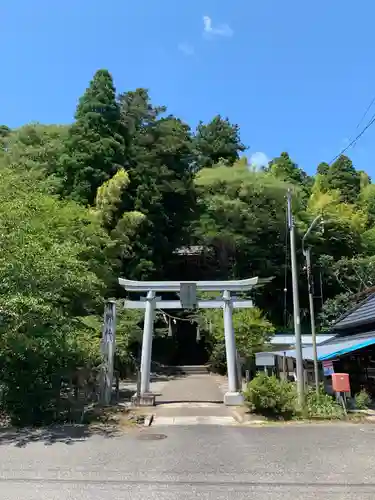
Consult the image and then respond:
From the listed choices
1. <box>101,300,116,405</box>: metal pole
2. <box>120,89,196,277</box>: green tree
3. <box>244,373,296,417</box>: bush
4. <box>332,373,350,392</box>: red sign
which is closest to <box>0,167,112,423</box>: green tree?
<box>101,300,116,405</box>: metal pole

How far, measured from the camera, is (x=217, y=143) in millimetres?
47000

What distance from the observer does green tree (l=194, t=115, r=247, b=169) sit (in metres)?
46.8

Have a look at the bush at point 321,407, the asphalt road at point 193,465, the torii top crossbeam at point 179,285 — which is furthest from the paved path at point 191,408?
the torii top crossbeam at point 179,285

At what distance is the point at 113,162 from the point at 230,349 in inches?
728

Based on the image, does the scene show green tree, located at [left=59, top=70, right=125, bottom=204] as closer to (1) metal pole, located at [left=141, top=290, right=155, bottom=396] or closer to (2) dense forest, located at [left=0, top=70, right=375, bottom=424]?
(2) dense forest, located at [left=0, top=70, right=375, bottom=424]

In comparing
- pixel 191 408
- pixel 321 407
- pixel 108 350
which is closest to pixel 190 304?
pixel 108 350

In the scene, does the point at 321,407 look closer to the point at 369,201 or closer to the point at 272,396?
the point at 272,396

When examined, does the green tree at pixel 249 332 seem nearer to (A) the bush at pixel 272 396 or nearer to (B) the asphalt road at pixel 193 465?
(A) the bush at pixel 272 396

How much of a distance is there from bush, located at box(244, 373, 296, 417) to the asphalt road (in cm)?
151

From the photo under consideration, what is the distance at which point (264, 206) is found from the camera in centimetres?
3525

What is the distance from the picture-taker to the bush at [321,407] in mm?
11992

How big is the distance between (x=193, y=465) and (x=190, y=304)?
899 cm

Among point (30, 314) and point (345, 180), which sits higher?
point (345, 180)

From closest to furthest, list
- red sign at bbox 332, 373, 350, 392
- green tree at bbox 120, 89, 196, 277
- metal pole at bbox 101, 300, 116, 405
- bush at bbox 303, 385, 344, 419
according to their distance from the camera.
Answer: red sign at bbox 332, 373, 350, 392, bush at bbox 303, 385, 344, 419, metal pole at bbox 101, 300, 116, 405, green tree at bbox 120, 89, 196, 277
